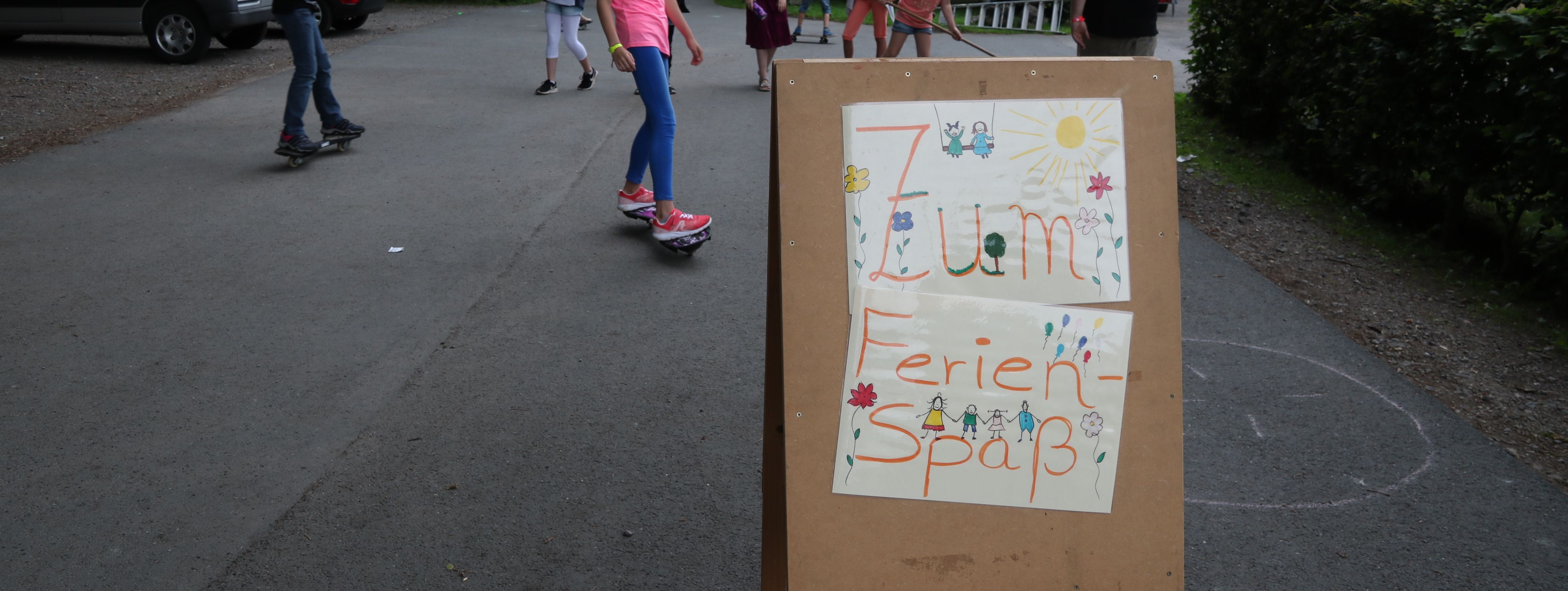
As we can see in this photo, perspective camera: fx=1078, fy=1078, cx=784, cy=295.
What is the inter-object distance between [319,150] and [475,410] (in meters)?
4.47

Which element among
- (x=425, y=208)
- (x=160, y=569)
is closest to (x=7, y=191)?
(x=425, y=208)

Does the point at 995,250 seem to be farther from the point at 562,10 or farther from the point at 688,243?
the point at 562,10

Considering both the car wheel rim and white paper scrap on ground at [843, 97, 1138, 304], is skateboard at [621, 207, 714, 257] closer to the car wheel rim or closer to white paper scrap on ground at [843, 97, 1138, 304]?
white paper scrap on ground at [843, 97, 1138, 304]

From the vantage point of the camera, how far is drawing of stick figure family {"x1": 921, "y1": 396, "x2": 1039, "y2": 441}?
238 cm

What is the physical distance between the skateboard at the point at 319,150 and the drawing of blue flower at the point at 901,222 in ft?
20.7

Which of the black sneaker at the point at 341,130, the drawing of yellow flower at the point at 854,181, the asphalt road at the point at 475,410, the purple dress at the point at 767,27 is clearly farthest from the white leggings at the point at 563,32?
the drawing of yellow flower at the point at 854,181

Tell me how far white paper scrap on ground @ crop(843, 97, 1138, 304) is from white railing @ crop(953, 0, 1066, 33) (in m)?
21.6

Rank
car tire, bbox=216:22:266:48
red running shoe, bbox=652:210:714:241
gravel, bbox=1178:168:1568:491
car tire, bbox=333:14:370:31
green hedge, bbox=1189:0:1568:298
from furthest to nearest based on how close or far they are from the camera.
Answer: car tire, bbox=333:14:370:31 → car tire, bbox=216:22:266:48 → red running shoe, bbox=652:210:714:241 → green hedge, bbox=1189:0:1568:298 → gravel, bbox=1178:168:1568:491

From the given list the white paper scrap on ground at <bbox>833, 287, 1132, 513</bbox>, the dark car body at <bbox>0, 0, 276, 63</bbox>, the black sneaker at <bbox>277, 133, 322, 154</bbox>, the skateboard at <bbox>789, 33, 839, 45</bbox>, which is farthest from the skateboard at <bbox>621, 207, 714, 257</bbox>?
the skateboard at <bbox>789, 33, 839, 45</bbox>

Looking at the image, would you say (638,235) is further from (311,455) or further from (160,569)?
(160,569)

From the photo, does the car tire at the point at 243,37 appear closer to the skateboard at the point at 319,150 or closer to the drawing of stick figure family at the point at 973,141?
the skateboard at the point at 319,150

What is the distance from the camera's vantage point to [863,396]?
2.36 metres

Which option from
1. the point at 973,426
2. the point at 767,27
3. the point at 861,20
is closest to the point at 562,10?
the point at 767,27

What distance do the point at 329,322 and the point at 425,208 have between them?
1926 millimetres
